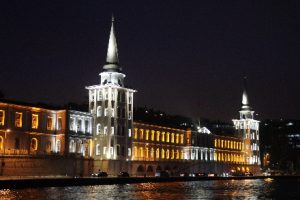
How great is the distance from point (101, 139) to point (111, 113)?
4470mm

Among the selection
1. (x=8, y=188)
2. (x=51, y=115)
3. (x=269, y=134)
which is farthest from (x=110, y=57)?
(x=269, y=134)

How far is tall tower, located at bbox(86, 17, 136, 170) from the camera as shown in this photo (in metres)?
88.0

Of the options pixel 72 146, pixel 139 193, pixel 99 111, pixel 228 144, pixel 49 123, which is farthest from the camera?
pixel 228 144

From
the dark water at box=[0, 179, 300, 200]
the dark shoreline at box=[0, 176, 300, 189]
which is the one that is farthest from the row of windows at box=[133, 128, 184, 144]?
the dark water at box=[0, 179, 300, 200]

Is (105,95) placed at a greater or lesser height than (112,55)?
lesser

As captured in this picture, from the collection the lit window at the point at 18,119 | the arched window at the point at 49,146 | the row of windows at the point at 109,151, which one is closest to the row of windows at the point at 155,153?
the row of windows at the point at 109,151

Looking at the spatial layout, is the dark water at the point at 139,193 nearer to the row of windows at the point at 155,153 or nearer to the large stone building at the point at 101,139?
the large stone building at the point at 101,139

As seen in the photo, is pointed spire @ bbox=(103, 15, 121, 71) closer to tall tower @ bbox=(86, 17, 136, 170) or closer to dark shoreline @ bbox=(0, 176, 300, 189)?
tall tower @ bbox=(86, 17, 136, 170)

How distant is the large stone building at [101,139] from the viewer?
7450cm

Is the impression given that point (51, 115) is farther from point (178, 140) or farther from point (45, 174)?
point (178, 140)

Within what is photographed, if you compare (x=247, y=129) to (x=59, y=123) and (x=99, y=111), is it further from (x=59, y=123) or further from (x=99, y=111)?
(x=59, y=123)

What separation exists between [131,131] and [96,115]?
23.7ft

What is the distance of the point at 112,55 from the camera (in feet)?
303

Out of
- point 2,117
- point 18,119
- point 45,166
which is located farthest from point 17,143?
point 45,166
